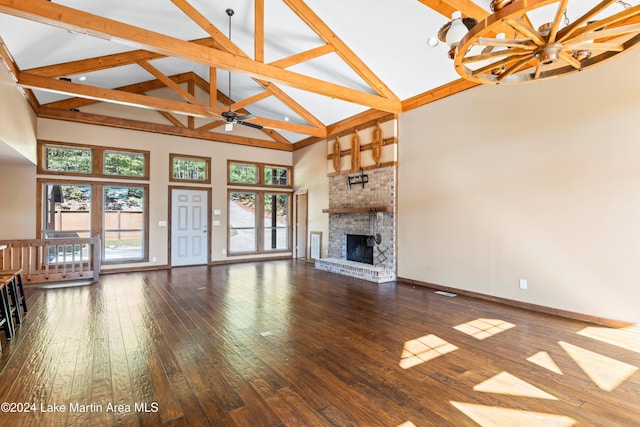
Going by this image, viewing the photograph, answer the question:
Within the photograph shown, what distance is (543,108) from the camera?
174 inches

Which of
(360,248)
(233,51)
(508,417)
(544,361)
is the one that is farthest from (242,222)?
(508,417)

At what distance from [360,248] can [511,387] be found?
5.10 meters

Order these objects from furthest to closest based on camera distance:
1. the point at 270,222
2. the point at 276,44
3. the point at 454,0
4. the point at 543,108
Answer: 1. the point at 270,222
2. the point at 276,44
3. the point at 543,108
4. the point at 454,0

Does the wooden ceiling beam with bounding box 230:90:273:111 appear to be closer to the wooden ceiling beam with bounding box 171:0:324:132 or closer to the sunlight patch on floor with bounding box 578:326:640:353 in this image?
the wooden ceiling beam with bounding box 171:0:324:132

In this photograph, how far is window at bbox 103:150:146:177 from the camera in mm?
7488

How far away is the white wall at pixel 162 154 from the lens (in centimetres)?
709

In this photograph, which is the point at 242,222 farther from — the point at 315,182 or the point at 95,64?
the point at 95,64

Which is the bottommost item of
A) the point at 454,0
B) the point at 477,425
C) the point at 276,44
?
the point at 477,425

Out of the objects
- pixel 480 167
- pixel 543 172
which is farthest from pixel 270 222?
pixel 543 172

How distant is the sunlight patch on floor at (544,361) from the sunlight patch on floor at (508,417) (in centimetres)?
78

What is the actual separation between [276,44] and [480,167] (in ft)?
14.3

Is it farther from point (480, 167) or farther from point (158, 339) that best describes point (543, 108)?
point (158, 339)

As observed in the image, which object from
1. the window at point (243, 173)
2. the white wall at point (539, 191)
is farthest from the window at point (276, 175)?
the white wall at point (539, 191)

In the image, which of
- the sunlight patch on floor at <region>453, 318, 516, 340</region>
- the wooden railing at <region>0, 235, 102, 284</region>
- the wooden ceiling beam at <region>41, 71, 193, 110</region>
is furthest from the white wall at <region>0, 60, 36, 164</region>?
the sunlight patch on floor at <region>453, 318, 516, 340</region>
